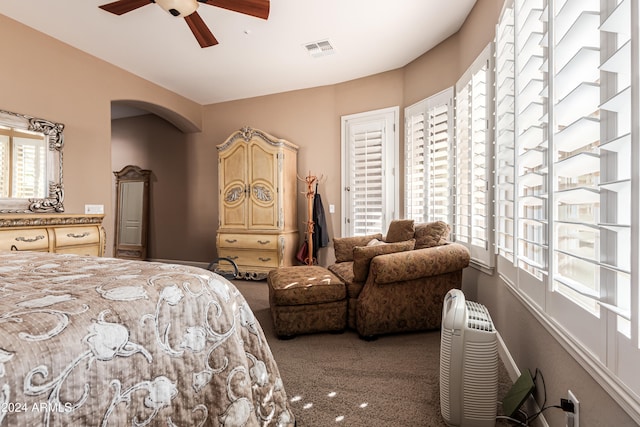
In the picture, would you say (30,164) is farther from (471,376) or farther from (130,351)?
(471,376)

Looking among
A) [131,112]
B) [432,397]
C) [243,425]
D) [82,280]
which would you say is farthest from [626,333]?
[131,112]

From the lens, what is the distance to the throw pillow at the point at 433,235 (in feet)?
8.97

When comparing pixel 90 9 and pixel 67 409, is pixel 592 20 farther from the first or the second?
pixel 90 9

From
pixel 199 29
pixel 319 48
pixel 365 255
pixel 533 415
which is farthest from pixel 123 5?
pixel 533 415

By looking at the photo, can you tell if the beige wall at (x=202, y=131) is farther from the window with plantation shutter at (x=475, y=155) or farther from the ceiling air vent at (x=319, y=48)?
the ceiling air vent at (x=319, y=48)

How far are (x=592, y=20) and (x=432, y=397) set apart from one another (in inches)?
69.4

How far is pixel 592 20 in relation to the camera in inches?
35.4

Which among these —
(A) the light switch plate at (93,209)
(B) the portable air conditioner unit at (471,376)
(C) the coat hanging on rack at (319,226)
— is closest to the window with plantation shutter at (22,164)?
(A) the light switch plate at (93,209)

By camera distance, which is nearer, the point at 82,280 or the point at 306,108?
the point at 82,280

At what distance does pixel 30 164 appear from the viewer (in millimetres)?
3145

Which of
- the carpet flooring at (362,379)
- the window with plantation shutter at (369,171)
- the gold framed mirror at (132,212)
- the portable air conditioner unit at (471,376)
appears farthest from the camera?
the gold framed mirror at (132,212)

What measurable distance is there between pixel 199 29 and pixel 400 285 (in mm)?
2594

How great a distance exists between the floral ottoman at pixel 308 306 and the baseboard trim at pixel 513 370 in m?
1.12

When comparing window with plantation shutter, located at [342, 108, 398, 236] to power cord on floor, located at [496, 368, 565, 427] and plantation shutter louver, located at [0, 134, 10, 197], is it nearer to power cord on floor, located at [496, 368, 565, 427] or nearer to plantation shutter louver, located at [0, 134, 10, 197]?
power cord on floor, located at [496, 368, 565, 427]
